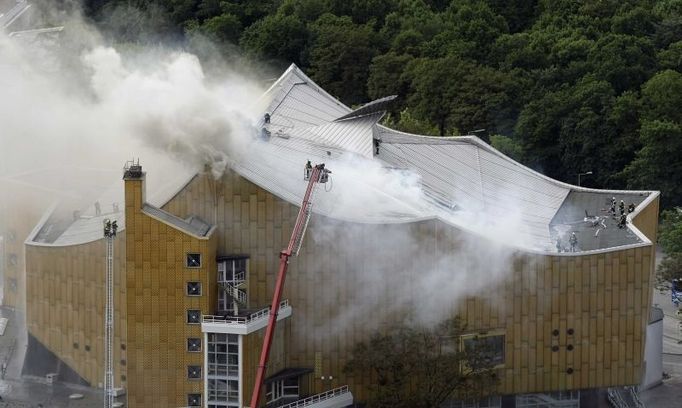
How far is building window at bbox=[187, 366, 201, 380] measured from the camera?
74.6 metres

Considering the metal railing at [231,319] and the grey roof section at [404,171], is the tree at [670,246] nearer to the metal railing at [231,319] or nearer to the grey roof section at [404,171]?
the grey roof section at [404,171]

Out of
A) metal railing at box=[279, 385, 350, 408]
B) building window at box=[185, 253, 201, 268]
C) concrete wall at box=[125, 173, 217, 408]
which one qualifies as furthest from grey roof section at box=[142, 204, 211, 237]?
metal railing at box=[279, 385, 350, 408]

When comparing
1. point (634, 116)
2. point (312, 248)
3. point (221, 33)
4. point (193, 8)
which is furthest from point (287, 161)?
point (193, 8)

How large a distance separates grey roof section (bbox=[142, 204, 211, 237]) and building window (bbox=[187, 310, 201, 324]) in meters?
3.11

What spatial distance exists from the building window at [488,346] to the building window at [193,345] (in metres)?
11.3

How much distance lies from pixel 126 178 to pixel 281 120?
20959 mm

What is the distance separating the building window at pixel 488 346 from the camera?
77.2m

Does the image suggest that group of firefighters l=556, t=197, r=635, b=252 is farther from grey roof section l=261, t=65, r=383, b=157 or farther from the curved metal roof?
grey roof section l=261, t=65, r=383, b=157

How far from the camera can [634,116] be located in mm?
128750

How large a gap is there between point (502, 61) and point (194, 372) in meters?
75.1

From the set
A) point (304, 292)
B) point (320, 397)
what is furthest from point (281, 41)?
point (320, 397)

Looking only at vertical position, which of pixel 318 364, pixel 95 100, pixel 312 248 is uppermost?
pixel 95 100

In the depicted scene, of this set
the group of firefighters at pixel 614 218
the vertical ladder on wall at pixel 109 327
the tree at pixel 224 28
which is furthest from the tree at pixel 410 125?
the vertical ladder on wall at pixel 109 327

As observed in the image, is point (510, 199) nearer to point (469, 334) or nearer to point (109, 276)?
point (469, 334)
